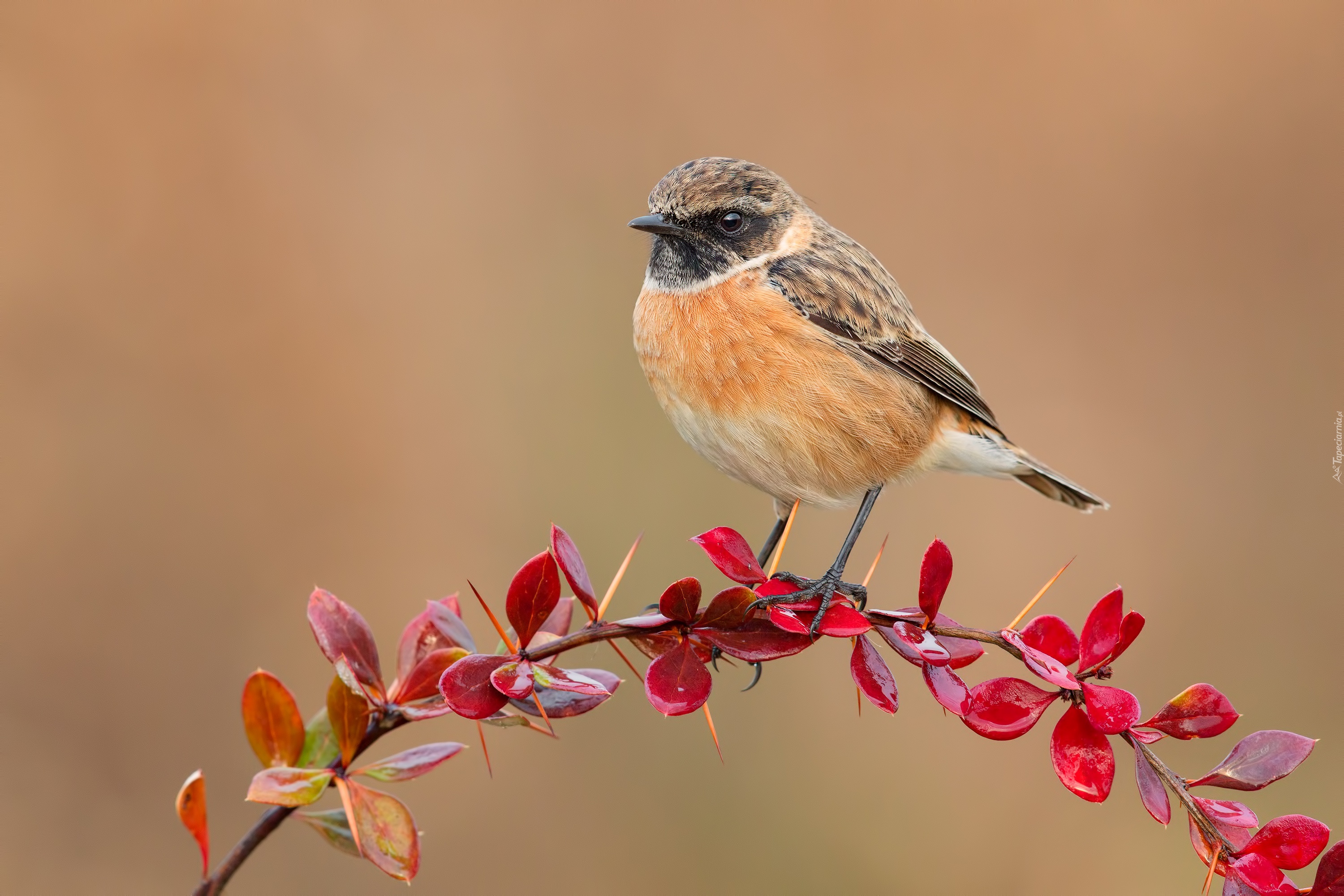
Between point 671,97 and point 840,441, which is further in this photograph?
point 671,97

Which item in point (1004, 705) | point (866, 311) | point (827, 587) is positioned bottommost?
point (827, 587)

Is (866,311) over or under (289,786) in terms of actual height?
over

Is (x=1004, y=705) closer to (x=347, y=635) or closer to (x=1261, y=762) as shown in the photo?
(x=1261, y=762)

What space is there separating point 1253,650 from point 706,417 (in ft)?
14.5

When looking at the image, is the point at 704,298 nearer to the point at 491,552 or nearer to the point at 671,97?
the point at 491,552

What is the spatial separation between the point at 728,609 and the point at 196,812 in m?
1.00

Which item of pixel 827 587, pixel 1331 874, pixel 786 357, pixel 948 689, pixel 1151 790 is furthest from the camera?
pixel 786 357

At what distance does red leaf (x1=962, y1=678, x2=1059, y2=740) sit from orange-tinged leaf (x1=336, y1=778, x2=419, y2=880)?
993 millimetres

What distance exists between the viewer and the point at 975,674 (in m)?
6.30

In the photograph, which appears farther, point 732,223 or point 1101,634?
point 732,223

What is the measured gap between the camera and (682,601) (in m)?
1.94

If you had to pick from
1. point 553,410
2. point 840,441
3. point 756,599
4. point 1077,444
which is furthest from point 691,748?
point 756,599

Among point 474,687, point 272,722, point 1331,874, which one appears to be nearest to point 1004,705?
point 1331,874

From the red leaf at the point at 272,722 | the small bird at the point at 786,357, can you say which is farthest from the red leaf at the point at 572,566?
the small bird at the point at 786,357
